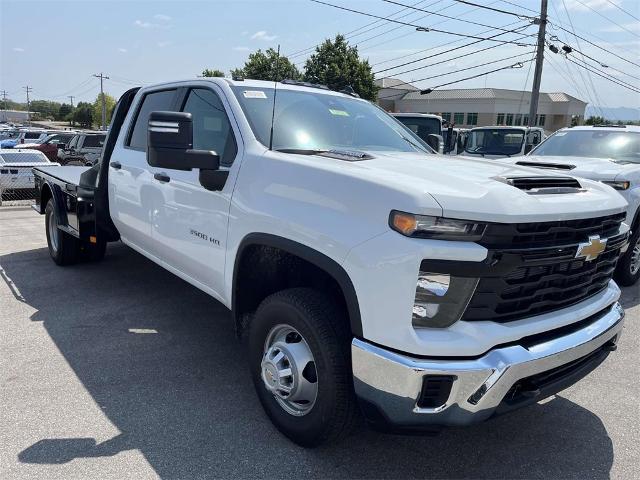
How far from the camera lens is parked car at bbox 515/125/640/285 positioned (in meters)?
5.82

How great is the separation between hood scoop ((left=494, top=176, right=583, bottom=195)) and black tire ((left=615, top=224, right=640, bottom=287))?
389 cm

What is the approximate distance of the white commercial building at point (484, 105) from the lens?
69375 millimetres

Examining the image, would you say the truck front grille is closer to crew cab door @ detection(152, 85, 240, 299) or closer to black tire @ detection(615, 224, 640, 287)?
crew cab door @ detection(152, 85, 240, 299)

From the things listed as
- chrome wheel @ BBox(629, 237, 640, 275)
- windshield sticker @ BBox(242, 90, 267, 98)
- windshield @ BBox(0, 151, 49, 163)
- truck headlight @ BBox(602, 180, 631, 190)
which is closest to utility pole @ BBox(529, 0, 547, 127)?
chrome wheel @ BBox(629, 237, 640, 275)

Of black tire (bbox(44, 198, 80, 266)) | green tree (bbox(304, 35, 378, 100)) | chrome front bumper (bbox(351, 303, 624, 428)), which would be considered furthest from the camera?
green tree (bbox(304, 35, 378, 100))

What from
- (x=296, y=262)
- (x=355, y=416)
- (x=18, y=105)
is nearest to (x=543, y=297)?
(x=355, y=416)

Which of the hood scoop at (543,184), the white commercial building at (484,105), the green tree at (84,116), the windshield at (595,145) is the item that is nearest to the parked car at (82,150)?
the windshield at (595,145)

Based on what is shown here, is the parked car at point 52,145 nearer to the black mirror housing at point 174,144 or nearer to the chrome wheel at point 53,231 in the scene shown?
the chrome wheel at point 53,231

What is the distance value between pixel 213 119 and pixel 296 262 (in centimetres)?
132

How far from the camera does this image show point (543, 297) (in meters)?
2.52

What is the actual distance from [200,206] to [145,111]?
1.73m

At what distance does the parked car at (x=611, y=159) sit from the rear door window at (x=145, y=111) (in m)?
3.39

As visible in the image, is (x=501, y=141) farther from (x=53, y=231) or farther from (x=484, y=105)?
(x=484, y=105)

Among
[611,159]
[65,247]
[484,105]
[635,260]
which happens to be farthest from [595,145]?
[484,105]
